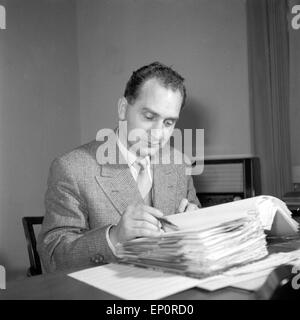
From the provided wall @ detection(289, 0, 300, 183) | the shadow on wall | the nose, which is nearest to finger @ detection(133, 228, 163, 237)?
the nose

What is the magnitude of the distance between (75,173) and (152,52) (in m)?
2.41

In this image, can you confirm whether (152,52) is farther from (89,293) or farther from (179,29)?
(89,293)

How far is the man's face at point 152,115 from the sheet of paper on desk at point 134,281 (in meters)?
0.61

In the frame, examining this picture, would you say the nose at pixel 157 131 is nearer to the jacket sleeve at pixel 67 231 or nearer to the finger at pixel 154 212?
the jacket sleeve at pixel 67 231

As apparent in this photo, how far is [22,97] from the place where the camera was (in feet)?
10.2

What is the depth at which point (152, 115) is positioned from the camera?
134cm

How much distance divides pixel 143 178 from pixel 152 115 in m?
0.29

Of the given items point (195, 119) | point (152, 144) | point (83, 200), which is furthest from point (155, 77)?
point (195, 119)

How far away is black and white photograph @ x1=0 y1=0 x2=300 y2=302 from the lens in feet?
2.45

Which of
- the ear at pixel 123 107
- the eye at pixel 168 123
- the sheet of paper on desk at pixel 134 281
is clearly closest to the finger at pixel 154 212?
the sheet of paper on desk at pixel 134 281

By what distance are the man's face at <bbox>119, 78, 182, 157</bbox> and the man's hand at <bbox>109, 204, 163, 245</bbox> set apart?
0.52m

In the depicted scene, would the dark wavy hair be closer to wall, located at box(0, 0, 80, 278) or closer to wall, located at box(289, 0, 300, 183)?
wall, located at box(289, 0, 300, 183)

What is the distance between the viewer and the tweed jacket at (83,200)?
108 centimetres

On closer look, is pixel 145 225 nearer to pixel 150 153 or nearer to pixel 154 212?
pixel 154 212
